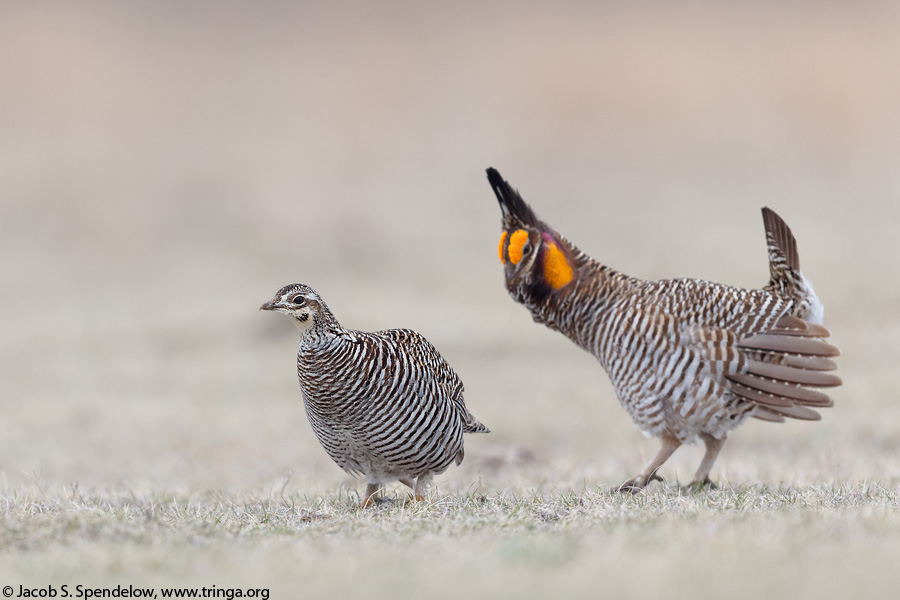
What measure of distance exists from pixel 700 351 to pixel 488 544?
2032 mm

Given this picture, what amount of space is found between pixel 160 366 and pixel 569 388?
551 cm

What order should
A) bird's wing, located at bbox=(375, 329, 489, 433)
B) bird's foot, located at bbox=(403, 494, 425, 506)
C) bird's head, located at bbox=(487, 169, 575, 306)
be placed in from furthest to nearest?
bird's head, located at bbox=(487, 169, 575, 306)
bird's wing, located at bbox=(375, 329, 489, 433)
bird's foot, located at bbox=(403, 494, 425, 506)

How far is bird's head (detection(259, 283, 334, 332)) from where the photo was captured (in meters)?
5.19

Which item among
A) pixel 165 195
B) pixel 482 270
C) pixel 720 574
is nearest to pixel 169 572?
pixel 720 574

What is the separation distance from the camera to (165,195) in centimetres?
3017

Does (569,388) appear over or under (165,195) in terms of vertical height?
under

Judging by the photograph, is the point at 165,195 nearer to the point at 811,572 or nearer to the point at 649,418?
the point at 649,418

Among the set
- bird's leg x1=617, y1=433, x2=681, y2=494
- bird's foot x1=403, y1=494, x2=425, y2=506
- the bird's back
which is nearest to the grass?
bird's foot x1=403, y1=494, x2=425, y2=506

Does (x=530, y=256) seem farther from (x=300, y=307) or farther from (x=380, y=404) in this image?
(x=300, y=307)

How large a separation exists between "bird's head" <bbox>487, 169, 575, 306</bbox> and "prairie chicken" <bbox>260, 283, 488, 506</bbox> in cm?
93

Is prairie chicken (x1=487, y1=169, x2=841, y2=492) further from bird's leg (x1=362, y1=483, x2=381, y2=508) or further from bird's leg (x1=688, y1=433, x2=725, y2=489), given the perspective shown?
bird's leg (x1=362, y1=483, x2=381, y2=508)

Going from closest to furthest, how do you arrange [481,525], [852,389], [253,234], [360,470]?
[481,525], [360,470], [852,389], [253,234]

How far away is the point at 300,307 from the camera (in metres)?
5.20

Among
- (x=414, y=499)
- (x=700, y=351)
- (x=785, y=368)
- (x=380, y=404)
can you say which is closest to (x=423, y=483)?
(x=414, y=499)
